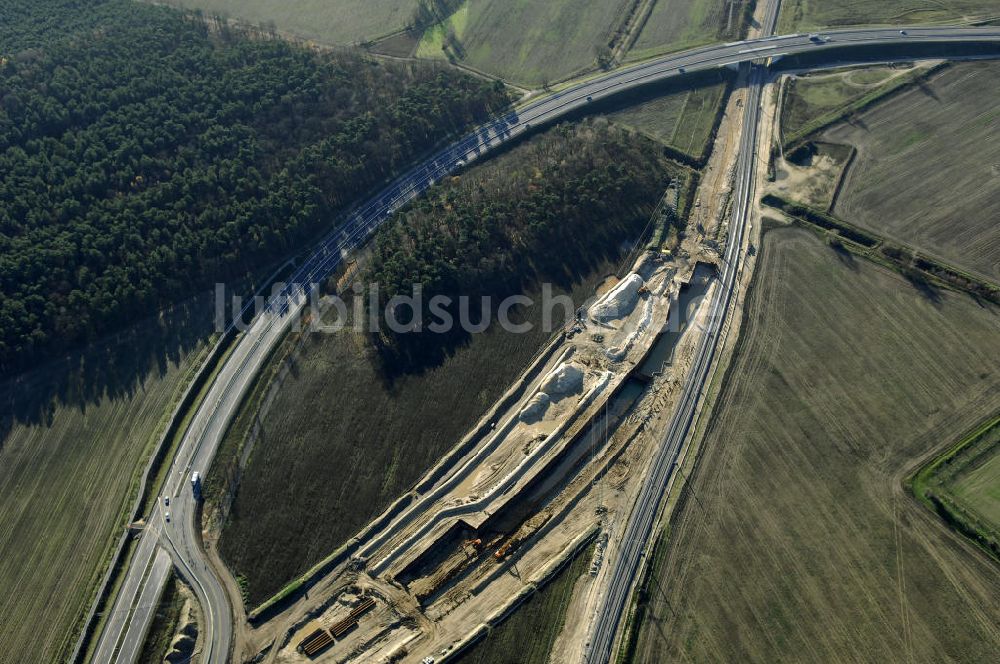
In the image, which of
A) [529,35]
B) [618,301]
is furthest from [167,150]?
[529,35]

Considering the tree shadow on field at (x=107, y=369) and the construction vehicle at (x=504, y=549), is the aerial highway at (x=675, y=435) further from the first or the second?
the tree shadow on field at (x=107, y=369)

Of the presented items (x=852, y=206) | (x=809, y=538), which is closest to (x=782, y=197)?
(x=852, y=206)

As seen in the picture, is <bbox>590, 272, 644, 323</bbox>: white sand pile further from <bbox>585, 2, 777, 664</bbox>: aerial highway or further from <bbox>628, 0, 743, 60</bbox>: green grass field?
<bbox>628, 0, 743, 60</bbox>: green grass field

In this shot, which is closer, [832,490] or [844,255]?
[832,490]

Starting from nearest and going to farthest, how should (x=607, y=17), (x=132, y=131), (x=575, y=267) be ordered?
(x=575, y=267) → (x=132, y=131) → (x=607, y=17)

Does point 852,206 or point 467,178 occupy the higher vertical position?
point 467,178

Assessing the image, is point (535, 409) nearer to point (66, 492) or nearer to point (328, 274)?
point (328, 274)

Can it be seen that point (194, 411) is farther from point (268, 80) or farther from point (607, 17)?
point (607, 17)
